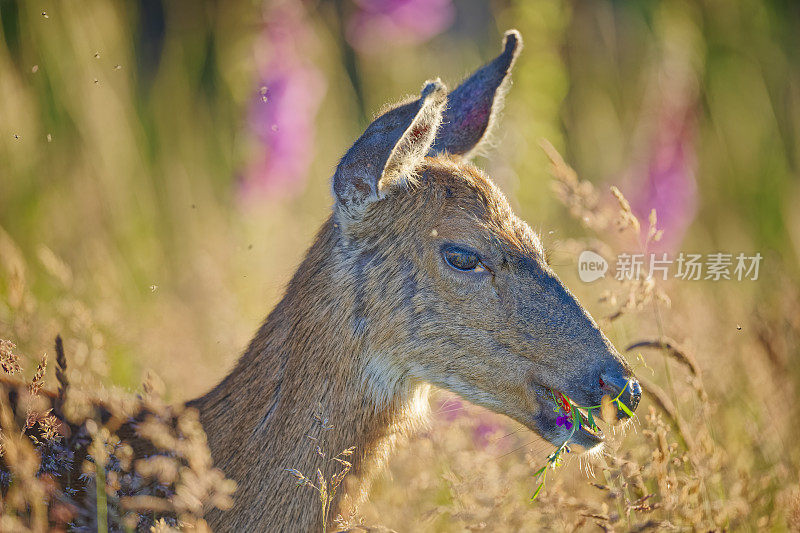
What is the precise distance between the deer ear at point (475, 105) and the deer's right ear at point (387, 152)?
0.57 metres

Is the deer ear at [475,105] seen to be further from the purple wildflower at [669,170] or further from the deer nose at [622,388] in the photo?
the purple wildflower at [669,170]

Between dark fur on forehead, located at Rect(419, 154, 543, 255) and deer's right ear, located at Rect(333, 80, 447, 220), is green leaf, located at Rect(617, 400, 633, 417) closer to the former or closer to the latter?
dark fur on forehead, located at Rect(419, 154, 543, 255)

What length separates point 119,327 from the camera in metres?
3.54

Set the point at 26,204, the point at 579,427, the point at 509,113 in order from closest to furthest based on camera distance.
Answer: the point at 579,427, the point at 26,204, the point at 509,113

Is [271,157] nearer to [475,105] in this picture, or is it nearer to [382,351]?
[475,105]

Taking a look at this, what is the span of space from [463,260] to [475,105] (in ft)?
2.95

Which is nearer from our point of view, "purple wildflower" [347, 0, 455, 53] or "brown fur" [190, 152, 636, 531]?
"brown fur" [190, 152, 636, 531]

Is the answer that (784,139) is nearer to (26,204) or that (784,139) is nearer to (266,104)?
(266,104)

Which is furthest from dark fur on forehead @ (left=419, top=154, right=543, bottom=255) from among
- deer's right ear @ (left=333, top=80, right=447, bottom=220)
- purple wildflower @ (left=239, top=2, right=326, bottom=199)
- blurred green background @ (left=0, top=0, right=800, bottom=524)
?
purple wildflower @ (left=239, top=2, right=326, bottom=199)

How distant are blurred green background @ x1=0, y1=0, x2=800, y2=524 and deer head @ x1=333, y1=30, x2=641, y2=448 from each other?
0.66m

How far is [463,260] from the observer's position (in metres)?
2.45

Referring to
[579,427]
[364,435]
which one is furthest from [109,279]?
[579,427]

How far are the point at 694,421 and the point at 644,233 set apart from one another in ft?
7.34

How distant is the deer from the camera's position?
7.79 ft
